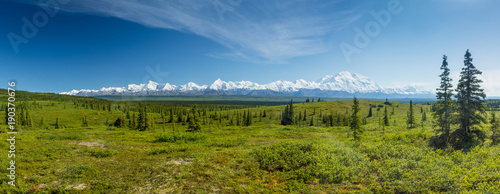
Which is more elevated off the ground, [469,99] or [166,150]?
[469,99]

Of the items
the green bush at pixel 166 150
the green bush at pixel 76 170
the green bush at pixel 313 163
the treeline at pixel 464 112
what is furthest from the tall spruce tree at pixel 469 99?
the green bush at pixel 76 170

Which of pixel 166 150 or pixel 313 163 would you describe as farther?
pixel 166 150

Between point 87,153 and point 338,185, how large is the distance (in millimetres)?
22662

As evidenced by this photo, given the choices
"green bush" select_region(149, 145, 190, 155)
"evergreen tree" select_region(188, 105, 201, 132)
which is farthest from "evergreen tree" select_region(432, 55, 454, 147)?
"evergreen tree" select_region(188, 105, 201, 132)

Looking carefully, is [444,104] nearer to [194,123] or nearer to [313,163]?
[313,163]

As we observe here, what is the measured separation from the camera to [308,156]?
1537 centimetres

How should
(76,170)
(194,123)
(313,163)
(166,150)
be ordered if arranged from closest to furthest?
(76,170) < (313,163) < (166,150) < (194,123)

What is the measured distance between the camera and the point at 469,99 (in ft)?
72.3

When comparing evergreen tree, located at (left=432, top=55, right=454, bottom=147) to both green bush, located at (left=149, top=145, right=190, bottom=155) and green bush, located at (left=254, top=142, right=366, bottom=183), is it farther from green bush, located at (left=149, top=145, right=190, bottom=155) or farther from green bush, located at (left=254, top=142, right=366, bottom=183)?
green bush, located at (left=149, top=145, right=190, bottom=155)

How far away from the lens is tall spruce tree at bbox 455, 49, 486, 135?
21.3 metres

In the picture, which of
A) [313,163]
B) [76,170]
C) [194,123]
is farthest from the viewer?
[194,123]

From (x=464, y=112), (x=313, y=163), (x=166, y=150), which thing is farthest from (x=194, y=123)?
(x=464, y=112)

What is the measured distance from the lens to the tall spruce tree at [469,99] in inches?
840

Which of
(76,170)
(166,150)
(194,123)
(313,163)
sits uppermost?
(313,163)
